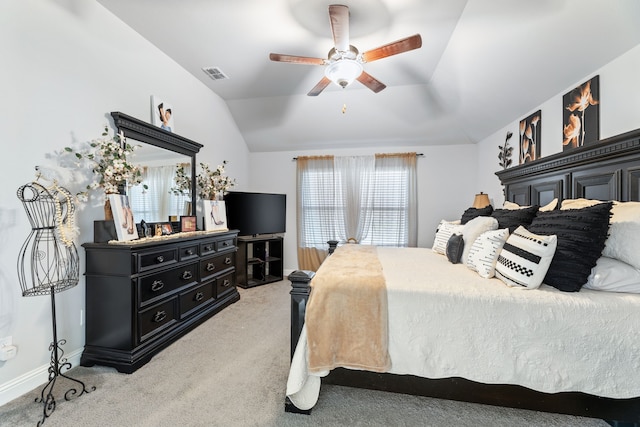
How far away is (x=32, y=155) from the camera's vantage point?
183 centimetres

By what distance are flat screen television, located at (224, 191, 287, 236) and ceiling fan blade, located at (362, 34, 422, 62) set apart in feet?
9.13

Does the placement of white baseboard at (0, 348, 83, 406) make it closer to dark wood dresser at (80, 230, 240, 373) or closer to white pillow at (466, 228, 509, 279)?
dark wood dresser at (80, 230, 240, 373)

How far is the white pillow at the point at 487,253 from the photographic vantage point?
1.79 metres

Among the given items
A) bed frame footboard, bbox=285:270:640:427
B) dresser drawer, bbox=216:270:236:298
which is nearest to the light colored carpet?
bed frame footboard, bbox=285:270:640:427

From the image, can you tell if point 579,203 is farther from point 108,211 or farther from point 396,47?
point 108,211

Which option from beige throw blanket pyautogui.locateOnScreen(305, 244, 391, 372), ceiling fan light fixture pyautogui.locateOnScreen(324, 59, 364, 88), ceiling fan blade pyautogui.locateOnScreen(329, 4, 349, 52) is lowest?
beige throw blanket pyautogui.locateOnScreen(305, 244, 391, 372)

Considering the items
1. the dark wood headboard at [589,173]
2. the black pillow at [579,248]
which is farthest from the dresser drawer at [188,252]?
the dark wood headboard at [589,173]

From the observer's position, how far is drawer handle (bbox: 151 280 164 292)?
88.2 inches

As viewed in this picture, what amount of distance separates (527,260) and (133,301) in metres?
2.73

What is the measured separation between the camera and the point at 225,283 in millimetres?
3314

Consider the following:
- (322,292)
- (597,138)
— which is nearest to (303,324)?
(322,292)

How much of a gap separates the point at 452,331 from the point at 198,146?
3.30 meters

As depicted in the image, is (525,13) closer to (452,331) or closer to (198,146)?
(452,331)

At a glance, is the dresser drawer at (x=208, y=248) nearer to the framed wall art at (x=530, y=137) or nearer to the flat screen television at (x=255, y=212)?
the flat screen television at (x=255, y=212)
